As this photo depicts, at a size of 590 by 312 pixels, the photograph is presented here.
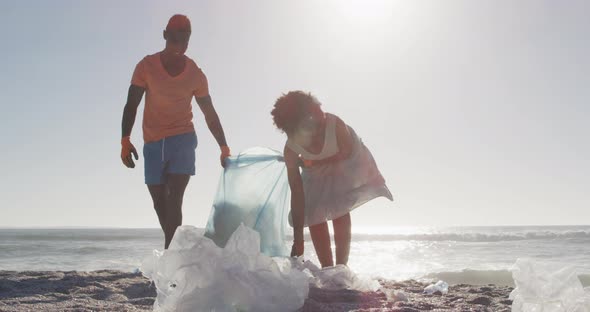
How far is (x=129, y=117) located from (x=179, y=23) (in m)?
0.69

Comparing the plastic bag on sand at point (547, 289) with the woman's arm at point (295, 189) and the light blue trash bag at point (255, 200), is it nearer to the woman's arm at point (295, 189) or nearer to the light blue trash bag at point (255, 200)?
the woman's arm at point (295, 189)

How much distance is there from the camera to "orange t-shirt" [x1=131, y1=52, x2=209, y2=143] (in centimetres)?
363

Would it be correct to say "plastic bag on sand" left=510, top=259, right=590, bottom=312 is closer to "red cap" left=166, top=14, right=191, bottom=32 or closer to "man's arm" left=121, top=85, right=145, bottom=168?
"man's arm" left=121, top=85, right=145, bottom=168

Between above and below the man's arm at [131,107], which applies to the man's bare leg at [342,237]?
below

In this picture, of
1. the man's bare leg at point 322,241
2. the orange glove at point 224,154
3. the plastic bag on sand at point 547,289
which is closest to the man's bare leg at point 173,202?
the orange glove at point 224,154

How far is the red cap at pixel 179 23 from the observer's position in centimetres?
361

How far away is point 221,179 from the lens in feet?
11.5

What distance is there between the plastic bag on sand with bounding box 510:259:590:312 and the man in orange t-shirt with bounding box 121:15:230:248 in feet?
6.70

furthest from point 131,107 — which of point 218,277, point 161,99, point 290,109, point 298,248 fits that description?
point 218,277

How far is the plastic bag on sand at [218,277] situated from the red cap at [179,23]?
6.07ft

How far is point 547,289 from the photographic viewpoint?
2.16m

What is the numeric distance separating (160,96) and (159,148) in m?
0.34

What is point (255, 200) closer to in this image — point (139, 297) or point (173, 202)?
point (173, 202)

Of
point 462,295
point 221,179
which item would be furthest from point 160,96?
point 462,295
